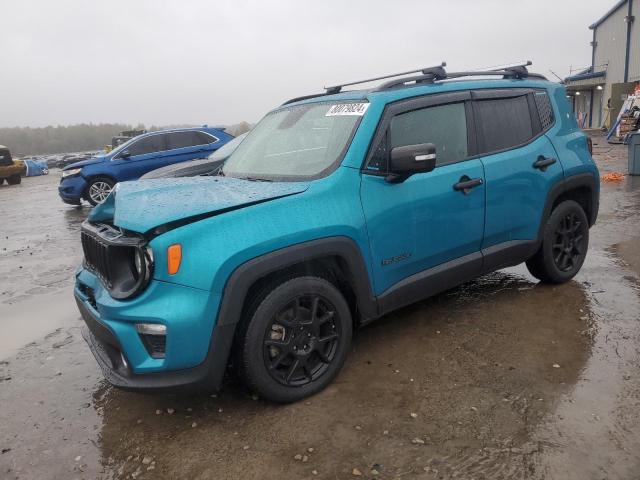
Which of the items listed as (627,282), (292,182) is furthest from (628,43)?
(292,182)

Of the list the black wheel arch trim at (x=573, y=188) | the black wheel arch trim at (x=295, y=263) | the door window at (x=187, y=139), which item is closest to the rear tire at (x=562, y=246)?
the black wheel arch trim at (x=573, y=188)

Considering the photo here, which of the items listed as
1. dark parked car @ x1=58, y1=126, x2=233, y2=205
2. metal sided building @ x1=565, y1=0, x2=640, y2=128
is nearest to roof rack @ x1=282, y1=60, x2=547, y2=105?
dark parked car @ x1=58, y1=126, x2=233, y2=205

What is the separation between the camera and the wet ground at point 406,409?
247cm

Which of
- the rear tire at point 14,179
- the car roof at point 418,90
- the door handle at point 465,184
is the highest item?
the car roof at point 418,90

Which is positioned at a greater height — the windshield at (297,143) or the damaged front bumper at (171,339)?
the windshield at (297,143)

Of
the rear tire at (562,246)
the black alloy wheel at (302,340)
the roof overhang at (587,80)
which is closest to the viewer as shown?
the black alloy wheel at (302,340)

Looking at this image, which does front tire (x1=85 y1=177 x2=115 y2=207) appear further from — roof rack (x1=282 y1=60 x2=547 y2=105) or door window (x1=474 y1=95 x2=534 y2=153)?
door window (x1=474 y1=95 x2=534 y2=153)

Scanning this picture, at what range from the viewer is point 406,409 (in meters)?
2.87

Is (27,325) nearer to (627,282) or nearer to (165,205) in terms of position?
(165,205)

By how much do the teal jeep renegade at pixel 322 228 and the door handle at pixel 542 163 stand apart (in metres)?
0.01

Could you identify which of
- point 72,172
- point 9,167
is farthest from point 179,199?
point 9,167

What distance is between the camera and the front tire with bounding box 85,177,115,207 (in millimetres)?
11734

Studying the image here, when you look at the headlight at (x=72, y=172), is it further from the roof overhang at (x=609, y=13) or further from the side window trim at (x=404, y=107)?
the roof overhang at (x=609, y=13)

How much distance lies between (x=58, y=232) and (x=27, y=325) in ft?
16.9
